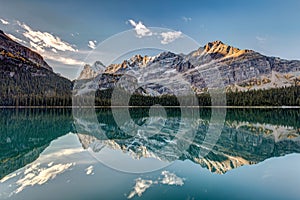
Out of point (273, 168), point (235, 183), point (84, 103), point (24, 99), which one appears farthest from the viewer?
point (84, 103)

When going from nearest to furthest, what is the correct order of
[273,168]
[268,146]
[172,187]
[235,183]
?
[172,187], [235,183], [273,168], [268,146]

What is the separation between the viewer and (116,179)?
10062 mm

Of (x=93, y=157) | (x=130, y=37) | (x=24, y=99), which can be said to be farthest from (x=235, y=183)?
(x=24, y=99)

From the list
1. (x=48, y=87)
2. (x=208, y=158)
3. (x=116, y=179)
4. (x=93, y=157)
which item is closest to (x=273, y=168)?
(x=208, y=158)

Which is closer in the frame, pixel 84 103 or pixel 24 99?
pixel 24 99

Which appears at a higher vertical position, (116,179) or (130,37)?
(130,37)

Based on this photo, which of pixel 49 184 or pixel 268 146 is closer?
pixel 49 184

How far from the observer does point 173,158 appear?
14.0m

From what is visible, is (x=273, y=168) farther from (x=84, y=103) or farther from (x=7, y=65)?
(x=7, y=65)

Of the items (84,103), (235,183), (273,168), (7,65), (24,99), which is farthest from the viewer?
(7,65)

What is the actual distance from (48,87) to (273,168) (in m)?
191

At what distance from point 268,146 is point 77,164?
13992 mm

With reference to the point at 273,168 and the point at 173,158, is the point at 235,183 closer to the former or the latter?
the point at 273,168

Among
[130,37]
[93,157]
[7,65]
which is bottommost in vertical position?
[93,157]
